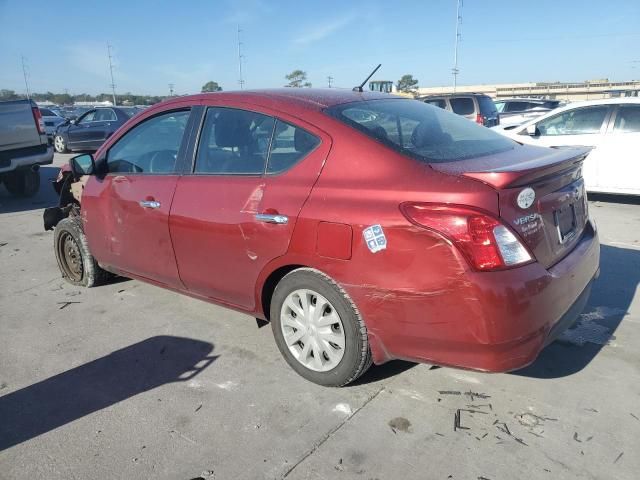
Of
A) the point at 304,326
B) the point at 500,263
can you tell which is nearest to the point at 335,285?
the point at 304,326

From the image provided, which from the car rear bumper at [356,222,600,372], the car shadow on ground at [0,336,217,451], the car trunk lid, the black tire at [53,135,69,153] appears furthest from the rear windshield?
the black tire at [53,135,69,153]

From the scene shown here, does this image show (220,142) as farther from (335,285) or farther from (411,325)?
(411,325)

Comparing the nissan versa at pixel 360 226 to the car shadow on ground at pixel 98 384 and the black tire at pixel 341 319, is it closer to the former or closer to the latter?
the black tire at pixel 341 319

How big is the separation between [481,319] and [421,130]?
52.4 inches

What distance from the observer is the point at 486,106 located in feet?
45.2

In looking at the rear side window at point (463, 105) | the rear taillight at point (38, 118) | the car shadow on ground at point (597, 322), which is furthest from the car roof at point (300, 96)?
the rear side window at point (463, 105)

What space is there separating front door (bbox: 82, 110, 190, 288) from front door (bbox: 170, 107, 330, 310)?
173 millimetres

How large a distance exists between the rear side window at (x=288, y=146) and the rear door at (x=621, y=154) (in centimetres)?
667

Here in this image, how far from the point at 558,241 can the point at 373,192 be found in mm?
1015

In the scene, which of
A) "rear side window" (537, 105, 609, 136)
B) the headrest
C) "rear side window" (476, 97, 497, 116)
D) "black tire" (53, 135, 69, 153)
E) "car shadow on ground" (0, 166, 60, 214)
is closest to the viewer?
the headrest

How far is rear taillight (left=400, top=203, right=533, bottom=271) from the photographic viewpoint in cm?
230

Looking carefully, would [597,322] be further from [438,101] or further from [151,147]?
[438,101]

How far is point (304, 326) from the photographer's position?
9.76ft

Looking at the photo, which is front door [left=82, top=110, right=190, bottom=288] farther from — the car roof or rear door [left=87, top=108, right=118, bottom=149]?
rear door [left=87, top=108, right=118, bottom=149]
